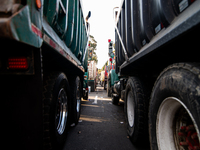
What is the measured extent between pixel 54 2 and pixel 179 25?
1579 mm

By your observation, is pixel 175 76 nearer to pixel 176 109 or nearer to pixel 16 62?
pixel 176 109

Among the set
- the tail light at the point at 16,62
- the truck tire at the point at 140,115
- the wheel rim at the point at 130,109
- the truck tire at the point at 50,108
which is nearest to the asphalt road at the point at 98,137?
the truck tire at the point at 140,115

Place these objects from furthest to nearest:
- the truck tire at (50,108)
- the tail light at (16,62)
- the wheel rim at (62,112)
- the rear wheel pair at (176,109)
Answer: the wheel rim at (62,112)
the truck tire at (50,108)
the tail light at (16,62)
the rear wheel pair at (176,109)

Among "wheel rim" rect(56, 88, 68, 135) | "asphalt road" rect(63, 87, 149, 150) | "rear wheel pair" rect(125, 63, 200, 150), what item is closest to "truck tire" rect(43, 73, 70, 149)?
"wheel rim" rect(56, 88, 68, 135)

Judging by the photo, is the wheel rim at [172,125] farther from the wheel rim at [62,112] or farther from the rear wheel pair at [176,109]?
the wheel rim at [62,112]

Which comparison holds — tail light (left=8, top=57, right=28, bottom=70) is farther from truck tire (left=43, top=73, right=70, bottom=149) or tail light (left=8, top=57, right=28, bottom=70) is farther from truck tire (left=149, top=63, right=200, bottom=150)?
truck tire (left=149, top=63, right=200, bottom=150)

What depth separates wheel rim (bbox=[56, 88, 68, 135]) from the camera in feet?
8.21

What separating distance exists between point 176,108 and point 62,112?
2.16 m

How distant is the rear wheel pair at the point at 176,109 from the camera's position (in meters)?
0.99

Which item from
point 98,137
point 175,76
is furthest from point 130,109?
point 175,76

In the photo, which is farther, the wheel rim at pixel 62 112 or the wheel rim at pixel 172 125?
the wheel rim at pixel 62 112

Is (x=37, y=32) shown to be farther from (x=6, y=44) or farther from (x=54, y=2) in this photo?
(x=54, y=2)

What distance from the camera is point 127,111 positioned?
3.36 meters

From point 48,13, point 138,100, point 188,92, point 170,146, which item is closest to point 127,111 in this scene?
point 138,100
